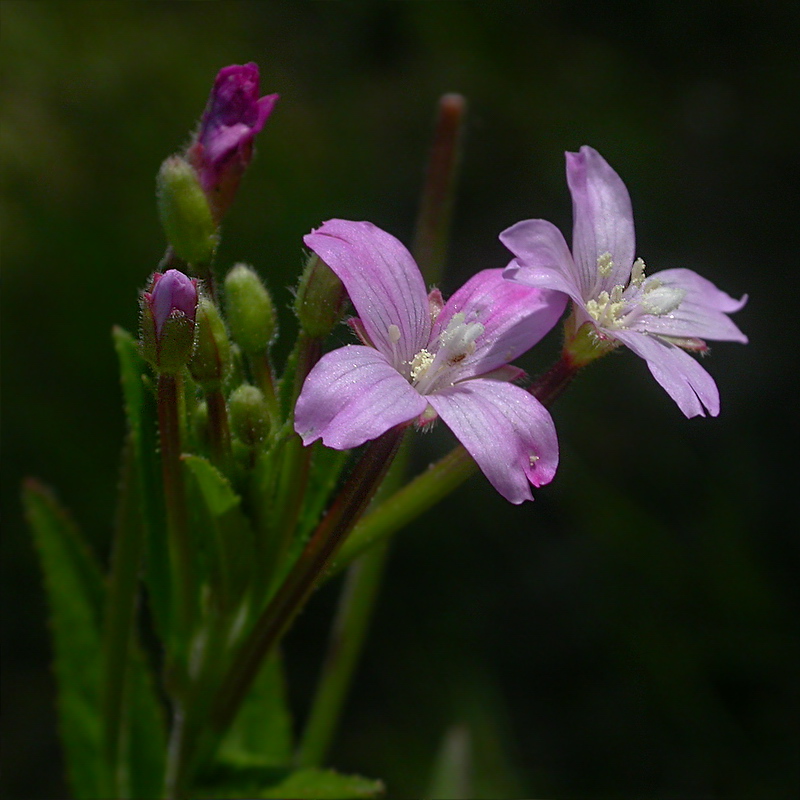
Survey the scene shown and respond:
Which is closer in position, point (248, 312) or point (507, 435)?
point (507, 435)

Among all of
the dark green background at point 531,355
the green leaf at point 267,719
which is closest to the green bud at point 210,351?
the green leaf at point 267,719

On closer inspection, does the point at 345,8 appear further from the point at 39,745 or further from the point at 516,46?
the point at 39,745

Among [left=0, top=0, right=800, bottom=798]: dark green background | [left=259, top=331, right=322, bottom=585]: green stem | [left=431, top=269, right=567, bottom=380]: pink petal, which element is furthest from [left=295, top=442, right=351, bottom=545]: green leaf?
[left=0, top=0, right=800, bottom=798]: dark green background

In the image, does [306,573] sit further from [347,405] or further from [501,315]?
[501,315]

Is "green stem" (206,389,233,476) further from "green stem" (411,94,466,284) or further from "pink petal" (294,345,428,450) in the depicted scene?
"green stem" (411,94,466,284)

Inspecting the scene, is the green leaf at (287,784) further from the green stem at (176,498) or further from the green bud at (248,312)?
the green bud at (248,312)

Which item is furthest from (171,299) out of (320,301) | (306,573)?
(306,573)
